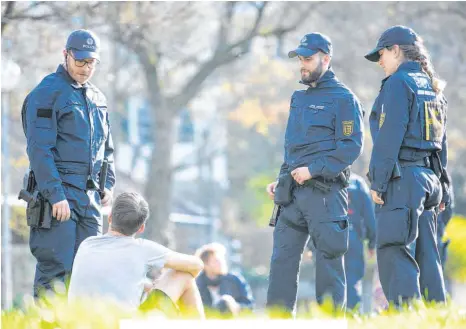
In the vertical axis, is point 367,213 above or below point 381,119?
below

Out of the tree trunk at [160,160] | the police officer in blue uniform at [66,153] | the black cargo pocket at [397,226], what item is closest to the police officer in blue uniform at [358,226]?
the black cargo pocket at [397,226]

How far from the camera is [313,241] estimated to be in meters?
9.24

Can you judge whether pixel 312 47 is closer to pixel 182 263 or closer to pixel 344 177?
pixel 344 177

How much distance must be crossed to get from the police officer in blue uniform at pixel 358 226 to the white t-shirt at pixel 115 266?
446 cm

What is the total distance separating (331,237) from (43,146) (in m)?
2.05

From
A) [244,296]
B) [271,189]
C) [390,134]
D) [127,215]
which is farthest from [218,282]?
[127,215]

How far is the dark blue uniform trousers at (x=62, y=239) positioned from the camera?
30.0 feet

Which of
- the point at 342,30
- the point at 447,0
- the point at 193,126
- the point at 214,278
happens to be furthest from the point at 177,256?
the point at 193,126

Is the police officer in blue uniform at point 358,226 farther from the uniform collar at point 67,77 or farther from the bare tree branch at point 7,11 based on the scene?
the bare tree branch at point 7,11

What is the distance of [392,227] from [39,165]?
243 centimetres

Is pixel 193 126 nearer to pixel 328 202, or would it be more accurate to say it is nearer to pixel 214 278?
pixel 214 278

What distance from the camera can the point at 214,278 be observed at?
14.8 m

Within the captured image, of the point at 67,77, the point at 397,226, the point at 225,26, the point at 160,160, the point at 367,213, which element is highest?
the point at 225,26

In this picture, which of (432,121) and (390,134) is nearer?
(390,134)
